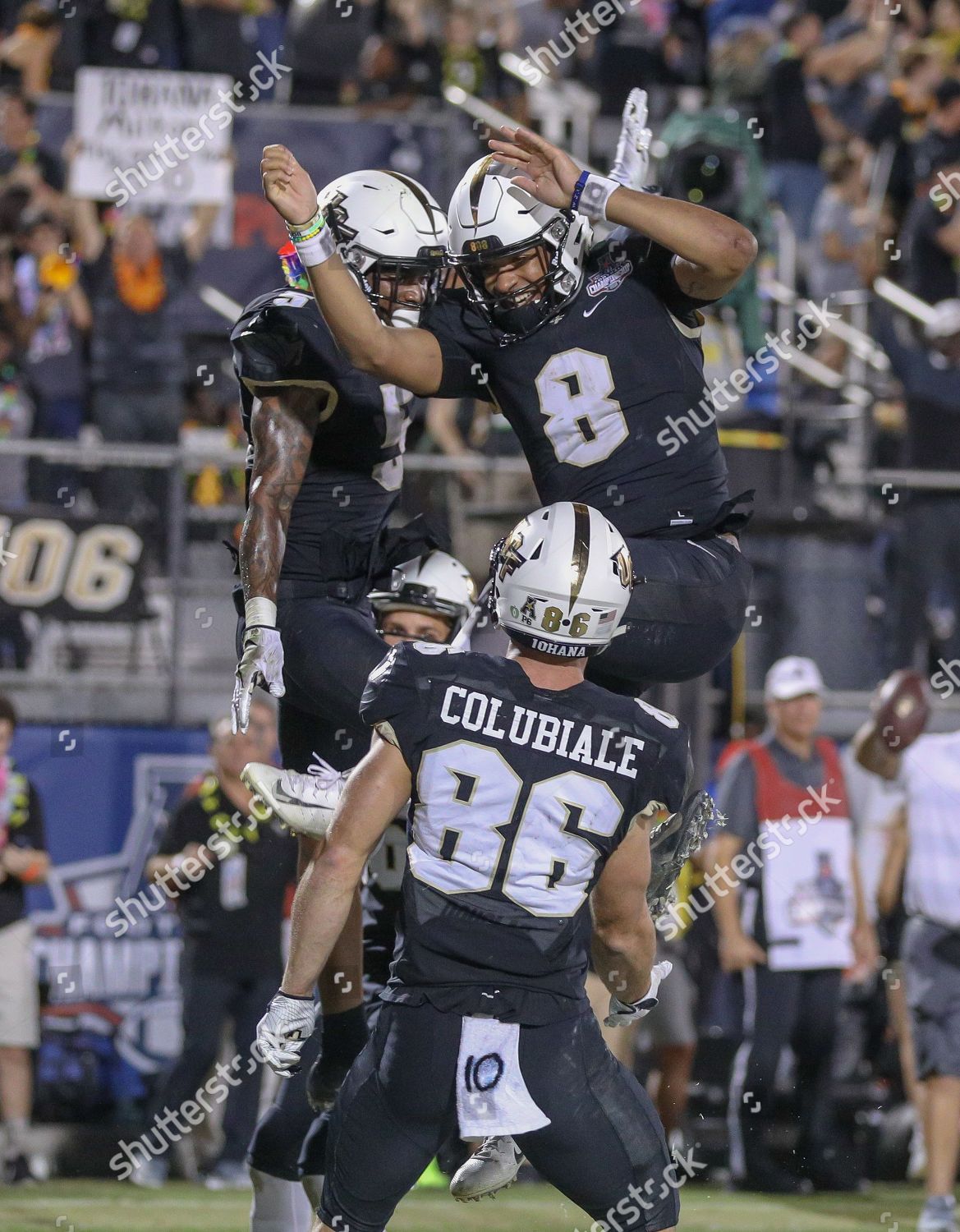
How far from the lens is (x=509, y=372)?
→ 540 centimetres

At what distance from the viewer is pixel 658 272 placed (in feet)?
17.6

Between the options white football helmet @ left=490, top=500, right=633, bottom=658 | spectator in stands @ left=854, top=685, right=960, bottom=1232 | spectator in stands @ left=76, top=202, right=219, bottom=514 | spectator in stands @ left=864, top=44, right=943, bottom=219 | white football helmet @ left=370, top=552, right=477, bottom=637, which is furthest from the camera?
spectator in stands @ left=864, top=44, right=943, bottom=219

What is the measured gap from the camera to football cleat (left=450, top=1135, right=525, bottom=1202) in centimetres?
491

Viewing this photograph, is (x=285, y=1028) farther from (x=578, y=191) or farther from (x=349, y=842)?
(x=578, y=191)

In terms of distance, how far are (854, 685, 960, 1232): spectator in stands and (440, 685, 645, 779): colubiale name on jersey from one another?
15.1ft

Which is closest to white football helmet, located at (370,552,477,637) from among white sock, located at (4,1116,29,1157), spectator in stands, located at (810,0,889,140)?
white sock, located at (4,1116,29,1157)

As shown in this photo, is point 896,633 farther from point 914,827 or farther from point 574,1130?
point 574,1130

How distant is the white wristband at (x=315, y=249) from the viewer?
195 inches

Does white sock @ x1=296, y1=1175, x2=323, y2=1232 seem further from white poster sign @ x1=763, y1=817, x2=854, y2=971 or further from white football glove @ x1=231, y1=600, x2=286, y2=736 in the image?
white poster sign @ x1=763, y1=817, x2=854, y2=971

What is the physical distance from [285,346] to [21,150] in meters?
6.47

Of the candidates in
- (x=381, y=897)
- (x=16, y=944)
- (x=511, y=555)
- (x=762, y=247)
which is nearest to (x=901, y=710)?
(x=762, y=247)

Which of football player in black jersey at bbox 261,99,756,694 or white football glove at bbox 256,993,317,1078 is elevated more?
football player in black jersey at bbox 261,99,756,694

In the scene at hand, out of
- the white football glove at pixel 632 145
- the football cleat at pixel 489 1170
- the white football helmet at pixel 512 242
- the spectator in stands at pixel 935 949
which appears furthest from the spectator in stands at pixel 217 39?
the football cleat at pixel 489 1170

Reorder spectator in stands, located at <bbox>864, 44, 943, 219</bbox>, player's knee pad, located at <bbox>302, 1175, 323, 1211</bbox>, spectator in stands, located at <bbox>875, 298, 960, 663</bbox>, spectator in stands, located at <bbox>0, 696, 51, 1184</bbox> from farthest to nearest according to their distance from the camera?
spectator in stands, located at <bbox>864, 44, 943, 219</bbox>
spectator in stands, located at <bbox>875, 298, 960, 663</bbox>
spectator in stands, located at <bbox>0, 696, 51, 1184</bbox>
player's knee pad, located at <bbox>302, 1175, 323, 1211</bbox>
